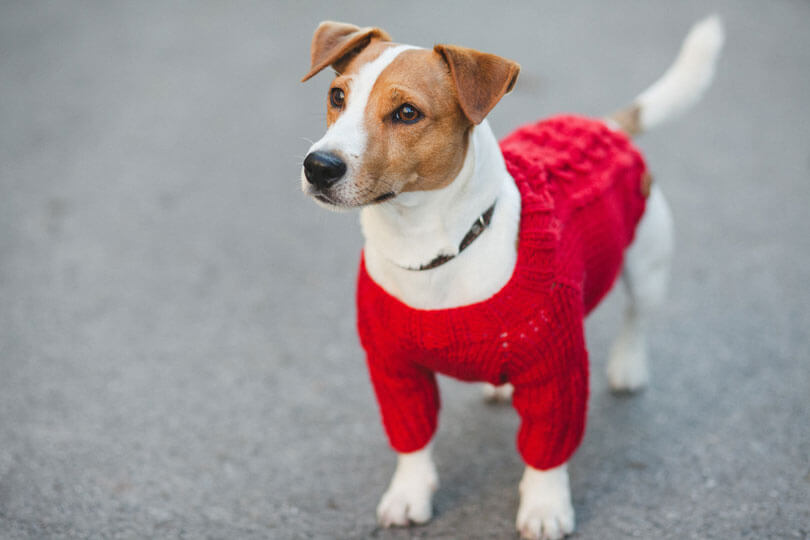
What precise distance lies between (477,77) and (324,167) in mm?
387

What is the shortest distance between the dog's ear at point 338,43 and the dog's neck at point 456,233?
35 cm

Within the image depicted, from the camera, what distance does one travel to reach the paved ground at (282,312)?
208 cm

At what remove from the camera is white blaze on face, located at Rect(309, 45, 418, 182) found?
1.48 m

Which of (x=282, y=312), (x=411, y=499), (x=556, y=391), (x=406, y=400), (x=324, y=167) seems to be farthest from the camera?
(x=282, y=312)

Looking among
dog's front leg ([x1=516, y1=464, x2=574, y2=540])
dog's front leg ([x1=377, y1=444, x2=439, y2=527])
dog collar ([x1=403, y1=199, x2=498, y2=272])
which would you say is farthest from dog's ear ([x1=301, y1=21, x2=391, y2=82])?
dog's front leg ([x1=516, y1=464, x2=574, y2=540])

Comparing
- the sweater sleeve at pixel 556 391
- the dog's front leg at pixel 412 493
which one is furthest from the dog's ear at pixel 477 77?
the dog's front leg at pixel 412 493

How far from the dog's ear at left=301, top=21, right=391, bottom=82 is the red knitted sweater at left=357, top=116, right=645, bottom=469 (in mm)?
458

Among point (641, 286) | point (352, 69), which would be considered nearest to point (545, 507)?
point (641, 286)

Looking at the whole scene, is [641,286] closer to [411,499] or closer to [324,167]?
[411,499]

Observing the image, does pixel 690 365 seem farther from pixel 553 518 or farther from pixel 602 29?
pixel 602 29

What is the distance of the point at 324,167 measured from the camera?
4.82ft

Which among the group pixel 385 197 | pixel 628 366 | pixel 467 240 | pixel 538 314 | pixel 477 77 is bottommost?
pixel 628 366

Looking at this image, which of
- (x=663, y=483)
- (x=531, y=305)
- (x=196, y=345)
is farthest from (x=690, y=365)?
(x=196, y=345)

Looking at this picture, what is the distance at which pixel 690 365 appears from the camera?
100 inches
